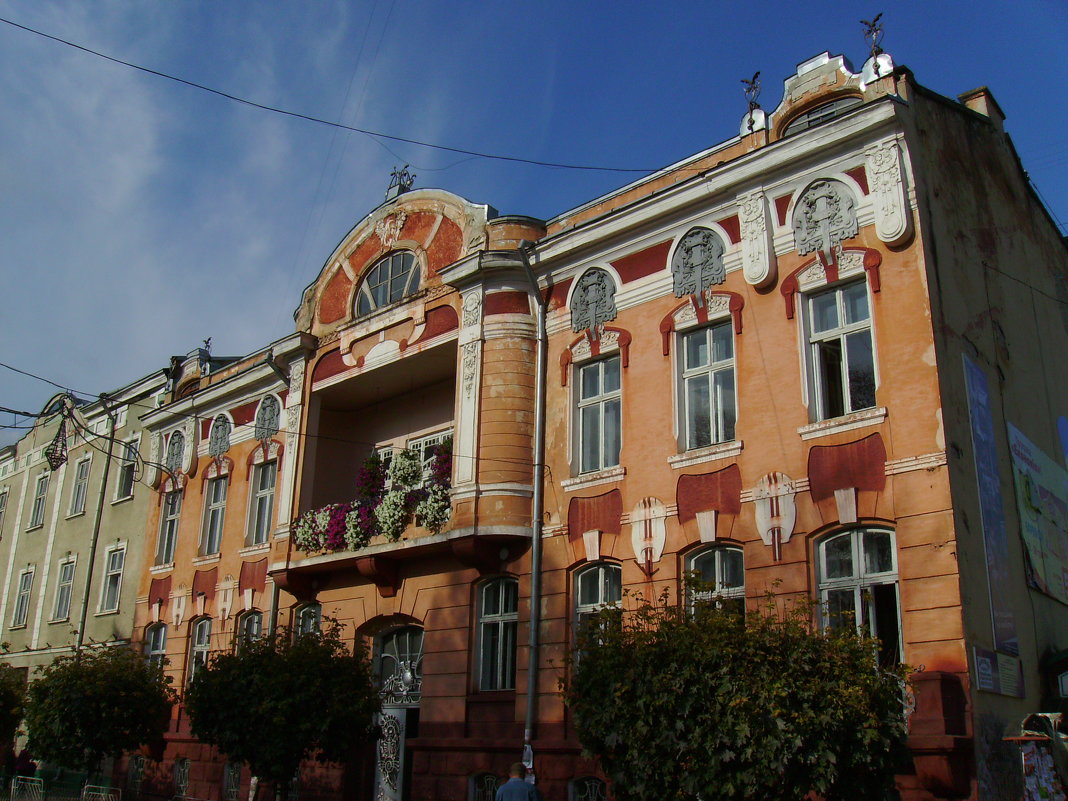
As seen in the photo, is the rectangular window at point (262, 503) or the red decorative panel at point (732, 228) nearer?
the red decorative panel at point (732, 228)

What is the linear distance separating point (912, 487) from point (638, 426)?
4.52m

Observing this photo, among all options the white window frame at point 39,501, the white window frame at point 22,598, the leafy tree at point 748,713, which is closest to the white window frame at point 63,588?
the white window frame at point 22,598

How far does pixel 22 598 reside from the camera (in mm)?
31594

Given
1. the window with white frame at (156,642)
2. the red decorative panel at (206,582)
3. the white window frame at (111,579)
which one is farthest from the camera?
the white window frame at (111,579)

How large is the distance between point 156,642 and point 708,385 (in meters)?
15.5

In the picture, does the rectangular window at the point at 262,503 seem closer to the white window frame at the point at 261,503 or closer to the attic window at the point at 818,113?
the white window frame at the point at 261,503

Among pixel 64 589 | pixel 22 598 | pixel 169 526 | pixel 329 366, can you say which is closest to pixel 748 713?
pixel 329 366

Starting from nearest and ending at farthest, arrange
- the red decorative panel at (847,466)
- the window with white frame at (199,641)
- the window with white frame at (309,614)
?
the red decorative panel at (847,466) → the window with white frame at (309,614) → the window with white frame at (199,641)

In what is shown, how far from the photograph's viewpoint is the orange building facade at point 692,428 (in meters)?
12.9

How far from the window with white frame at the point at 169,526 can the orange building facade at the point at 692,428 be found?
383 cm

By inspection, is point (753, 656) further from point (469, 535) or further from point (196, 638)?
point (196, 638)

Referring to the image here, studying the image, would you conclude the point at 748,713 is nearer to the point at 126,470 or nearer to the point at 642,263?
the point at 642,263

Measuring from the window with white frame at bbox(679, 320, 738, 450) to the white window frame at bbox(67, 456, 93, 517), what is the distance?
2069 cm

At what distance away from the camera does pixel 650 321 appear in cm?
1634
